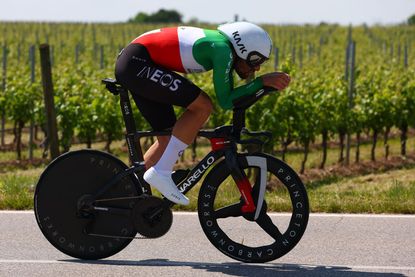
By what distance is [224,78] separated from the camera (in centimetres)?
621

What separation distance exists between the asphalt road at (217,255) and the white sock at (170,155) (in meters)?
0.62

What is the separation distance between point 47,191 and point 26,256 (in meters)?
0.45

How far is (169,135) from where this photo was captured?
6.55 metres

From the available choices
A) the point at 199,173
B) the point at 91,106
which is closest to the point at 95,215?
the point at 199,173

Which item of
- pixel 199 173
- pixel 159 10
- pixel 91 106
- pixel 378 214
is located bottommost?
pixel 159 10

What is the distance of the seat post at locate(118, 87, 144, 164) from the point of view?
6574mm

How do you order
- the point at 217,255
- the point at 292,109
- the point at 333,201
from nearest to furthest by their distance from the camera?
the point at 217,255, the point at 333,201, the point at 292,109

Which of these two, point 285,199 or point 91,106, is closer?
point 285,199

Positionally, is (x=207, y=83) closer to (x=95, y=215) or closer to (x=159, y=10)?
(x=95, y=215)

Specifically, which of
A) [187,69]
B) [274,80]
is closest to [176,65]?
[187,69]

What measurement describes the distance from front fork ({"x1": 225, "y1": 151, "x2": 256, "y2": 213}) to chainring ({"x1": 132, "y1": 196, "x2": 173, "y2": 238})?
471 millimetres

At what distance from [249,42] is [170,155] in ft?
2.82

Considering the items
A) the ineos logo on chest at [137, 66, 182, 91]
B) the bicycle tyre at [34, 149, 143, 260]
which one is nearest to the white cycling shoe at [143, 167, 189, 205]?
the bicycle tyre at [34, 149, 143, 260]

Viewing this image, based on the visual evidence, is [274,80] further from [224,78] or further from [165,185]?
[165,185]
